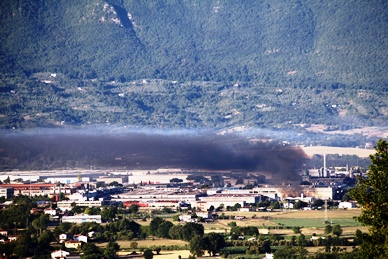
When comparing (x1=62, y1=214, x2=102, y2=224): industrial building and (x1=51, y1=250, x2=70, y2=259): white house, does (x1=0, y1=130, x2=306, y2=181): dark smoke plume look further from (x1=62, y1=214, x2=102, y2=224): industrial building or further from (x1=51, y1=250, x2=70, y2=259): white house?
(x1=51, y1=250, x2=70, y2=259): white house

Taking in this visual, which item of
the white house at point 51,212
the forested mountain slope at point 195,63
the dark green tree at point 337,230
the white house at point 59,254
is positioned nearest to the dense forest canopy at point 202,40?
the forested mountain slope at point 195,63

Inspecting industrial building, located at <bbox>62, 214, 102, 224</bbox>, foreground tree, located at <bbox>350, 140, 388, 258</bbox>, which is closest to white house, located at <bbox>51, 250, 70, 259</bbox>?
industrial building, located at <bbox>62, 214, 102, 224</bbox>

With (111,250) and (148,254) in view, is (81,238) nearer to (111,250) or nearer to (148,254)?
(111,250)

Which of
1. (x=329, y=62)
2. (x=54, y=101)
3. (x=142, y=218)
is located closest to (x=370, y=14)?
(x=329, y=62)

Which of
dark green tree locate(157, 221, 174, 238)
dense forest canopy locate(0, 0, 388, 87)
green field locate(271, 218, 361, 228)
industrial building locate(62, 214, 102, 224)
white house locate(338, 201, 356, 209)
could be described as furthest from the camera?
dense forest canopy locate(0, 0, 388, 87)

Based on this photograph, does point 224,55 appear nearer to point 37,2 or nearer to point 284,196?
point 37,2

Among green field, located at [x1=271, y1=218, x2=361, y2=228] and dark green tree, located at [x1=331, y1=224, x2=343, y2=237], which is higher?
green field, located at [x1=271, y1=218, x2=361, y2=228]
